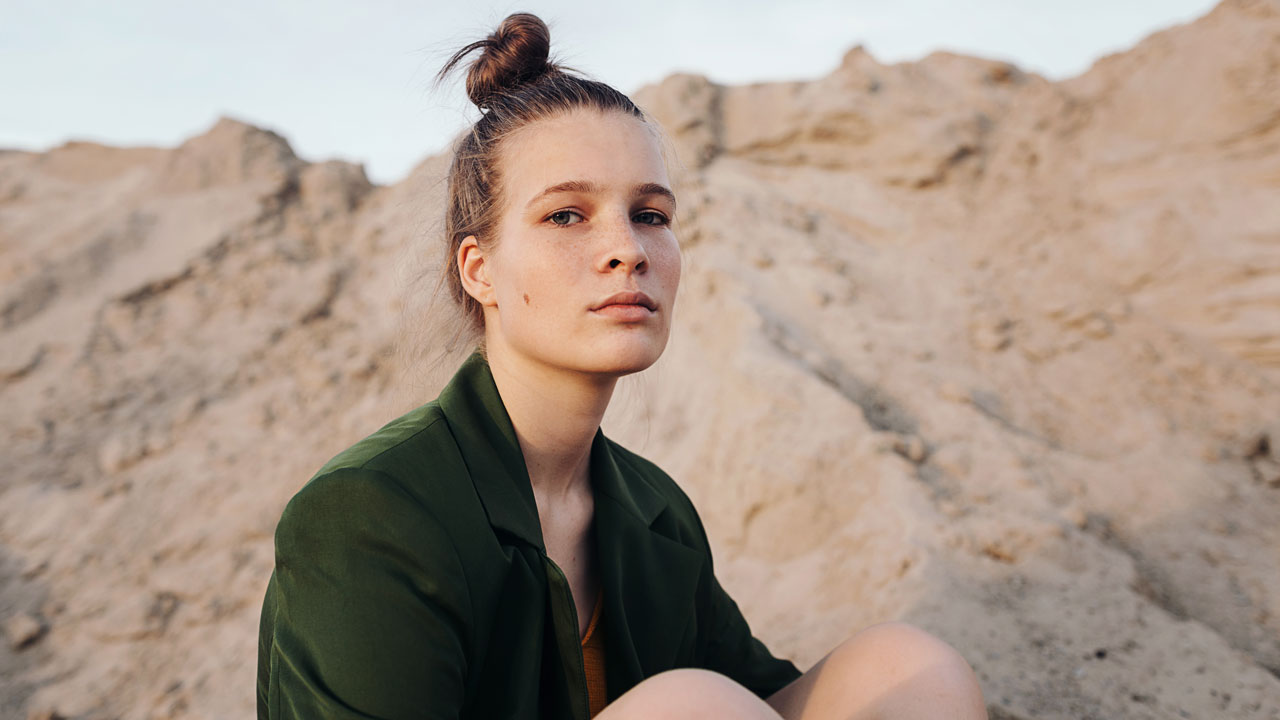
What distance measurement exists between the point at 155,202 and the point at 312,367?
80.1 inches

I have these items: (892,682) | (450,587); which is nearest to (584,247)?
(450,587)

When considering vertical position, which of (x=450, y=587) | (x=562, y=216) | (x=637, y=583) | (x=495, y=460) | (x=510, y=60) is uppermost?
(x=510, y=60)

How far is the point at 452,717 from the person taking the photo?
3.80ft

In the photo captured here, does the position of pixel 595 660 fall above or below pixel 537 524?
below

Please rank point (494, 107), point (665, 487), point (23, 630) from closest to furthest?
point (494, 107)
point (665, 487)
point (23, 630)

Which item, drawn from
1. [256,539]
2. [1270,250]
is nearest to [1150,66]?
[1270,250]

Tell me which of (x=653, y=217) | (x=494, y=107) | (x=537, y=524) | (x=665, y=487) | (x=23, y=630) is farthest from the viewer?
(x=23, y=630)

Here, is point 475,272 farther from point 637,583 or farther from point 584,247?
point 637,583

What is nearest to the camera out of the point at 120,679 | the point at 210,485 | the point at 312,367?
the point at 120,679

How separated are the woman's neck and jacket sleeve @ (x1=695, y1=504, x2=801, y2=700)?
39 centimetres

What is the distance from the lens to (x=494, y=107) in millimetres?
1702

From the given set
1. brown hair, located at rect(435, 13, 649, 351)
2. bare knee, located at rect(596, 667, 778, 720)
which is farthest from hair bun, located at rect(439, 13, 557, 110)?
bare knee, located at rect(596, 667, 778, 720)

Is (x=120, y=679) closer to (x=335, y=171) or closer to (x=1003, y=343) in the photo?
(x=335, y=171)

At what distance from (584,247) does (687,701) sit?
0.77 meters
